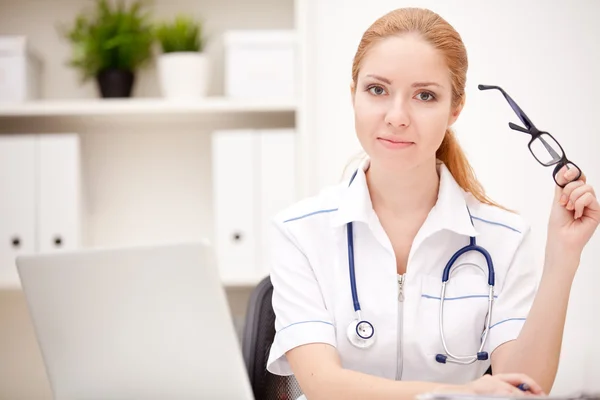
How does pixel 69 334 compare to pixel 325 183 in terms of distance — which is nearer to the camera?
pixel 69 334

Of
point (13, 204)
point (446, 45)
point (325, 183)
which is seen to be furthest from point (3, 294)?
point (446, 45)

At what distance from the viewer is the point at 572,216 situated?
3.62ft

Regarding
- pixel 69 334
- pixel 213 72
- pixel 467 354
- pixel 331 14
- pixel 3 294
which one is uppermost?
pixel 331 14

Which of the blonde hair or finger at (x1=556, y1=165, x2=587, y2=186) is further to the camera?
the blonde hair

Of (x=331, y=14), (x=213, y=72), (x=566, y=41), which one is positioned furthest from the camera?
(x=213, y=72)

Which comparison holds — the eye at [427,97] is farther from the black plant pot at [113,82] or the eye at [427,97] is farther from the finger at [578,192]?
the black plant pot at [113,82]

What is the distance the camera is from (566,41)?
1.55 meters

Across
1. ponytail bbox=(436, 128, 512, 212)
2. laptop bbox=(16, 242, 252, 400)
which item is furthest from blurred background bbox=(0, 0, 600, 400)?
laptop bbox=(16, 242, 252, 400)

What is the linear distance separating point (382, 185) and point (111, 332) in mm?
562

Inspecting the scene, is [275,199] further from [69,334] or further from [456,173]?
[69,334]

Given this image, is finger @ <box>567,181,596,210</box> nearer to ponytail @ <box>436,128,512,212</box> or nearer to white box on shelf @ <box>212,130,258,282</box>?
ponytail @ <box>436,128,512,212</box>

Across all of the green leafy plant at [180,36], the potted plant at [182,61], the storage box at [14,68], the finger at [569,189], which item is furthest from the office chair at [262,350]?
the storage box at [14,68]

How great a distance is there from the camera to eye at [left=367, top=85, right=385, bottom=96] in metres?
1.18

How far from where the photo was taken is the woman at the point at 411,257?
3.62ft
